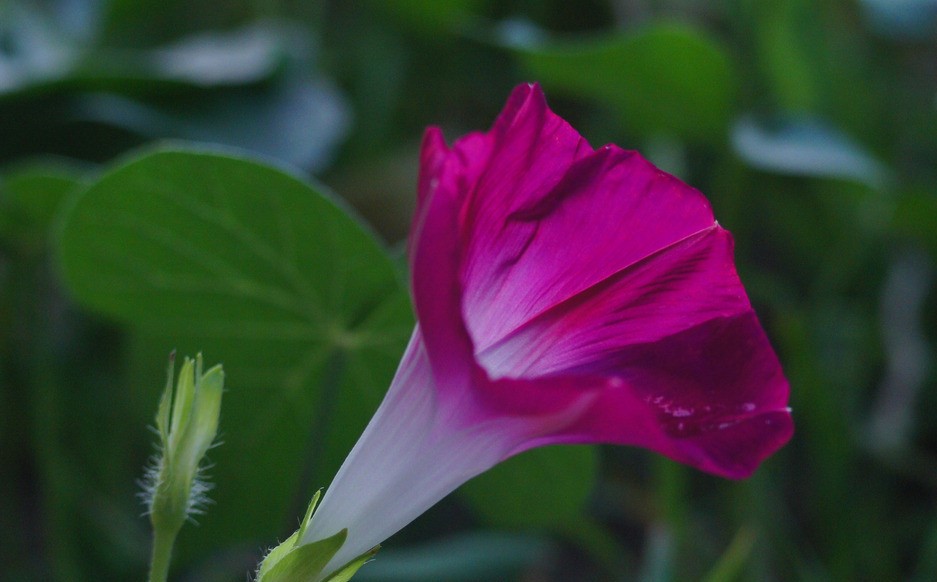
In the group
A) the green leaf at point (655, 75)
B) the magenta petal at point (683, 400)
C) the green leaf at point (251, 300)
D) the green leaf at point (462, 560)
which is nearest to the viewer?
the magenta petal at point (683, 400)

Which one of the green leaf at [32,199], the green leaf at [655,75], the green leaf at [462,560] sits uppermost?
the green leaf at [32,199]

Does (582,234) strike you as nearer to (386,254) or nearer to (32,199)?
(386,254)

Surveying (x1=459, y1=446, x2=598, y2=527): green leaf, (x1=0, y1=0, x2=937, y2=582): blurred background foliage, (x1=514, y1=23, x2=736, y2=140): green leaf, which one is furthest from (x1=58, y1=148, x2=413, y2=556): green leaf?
(x1=514, y1=23, x2=736, y2=140): green leaf

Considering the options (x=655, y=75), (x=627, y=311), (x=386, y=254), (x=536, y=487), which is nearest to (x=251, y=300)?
(x=386, y=254)

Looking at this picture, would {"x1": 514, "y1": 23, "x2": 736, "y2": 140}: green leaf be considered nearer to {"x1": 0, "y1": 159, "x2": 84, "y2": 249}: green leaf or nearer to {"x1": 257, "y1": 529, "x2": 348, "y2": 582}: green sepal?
{"x1": 0, "y1": 159, "x2": 84, "y2": 249}: green leaf

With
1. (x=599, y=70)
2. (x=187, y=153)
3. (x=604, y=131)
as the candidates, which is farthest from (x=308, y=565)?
(x=604, y=131)

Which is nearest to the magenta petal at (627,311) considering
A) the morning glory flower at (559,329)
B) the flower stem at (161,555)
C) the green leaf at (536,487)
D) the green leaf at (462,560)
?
the morning glory flower at (559,329)

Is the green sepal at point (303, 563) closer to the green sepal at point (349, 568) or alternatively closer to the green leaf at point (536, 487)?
the green sepal at point (349, 568)
